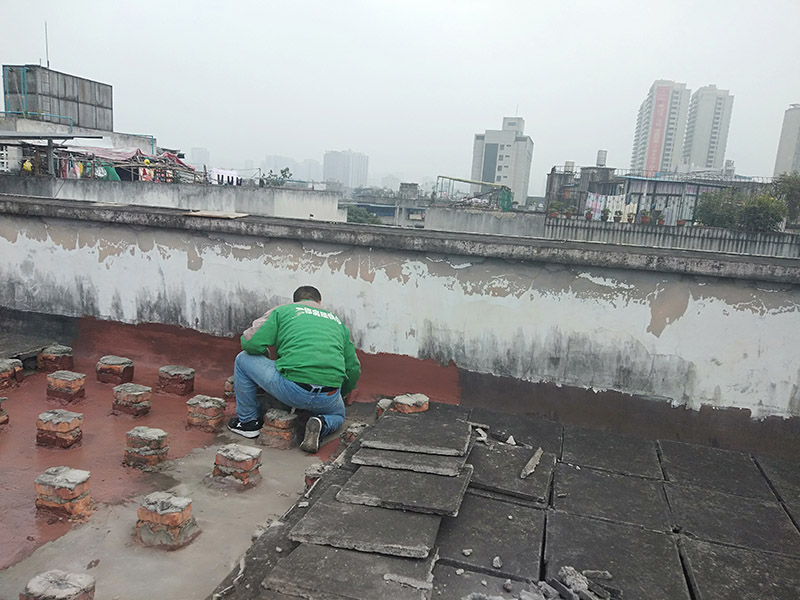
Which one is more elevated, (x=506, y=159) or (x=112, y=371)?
(x=506, y=159)

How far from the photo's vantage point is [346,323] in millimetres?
4793

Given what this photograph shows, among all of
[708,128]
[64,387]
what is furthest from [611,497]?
[708,128]

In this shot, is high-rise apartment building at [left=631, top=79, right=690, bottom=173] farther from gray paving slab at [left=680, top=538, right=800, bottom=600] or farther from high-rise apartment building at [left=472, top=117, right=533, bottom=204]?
gray paving slab at [left=680, top=538, right=800, bottom=600]

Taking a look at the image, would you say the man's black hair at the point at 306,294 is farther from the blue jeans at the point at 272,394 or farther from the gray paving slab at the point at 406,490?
the gray paving slab at the point at 406,490

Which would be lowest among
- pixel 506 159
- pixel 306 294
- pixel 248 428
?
pixel 248 428

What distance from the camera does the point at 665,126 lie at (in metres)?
83.5

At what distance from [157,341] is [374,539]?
3.78 m

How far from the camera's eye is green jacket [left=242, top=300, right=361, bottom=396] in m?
3.88

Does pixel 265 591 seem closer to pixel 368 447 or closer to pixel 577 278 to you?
pixel 368 447

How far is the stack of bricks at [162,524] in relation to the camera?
8.90 feet

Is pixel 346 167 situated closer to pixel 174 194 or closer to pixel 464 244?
pixel 174 194

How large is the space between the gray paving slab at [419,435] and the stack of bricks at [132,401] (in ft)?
6.51

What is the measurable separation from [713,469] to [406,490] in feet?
7.08

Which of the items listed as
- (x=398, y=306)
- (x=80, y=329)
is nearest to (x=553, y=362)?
(x=398, y=306)
